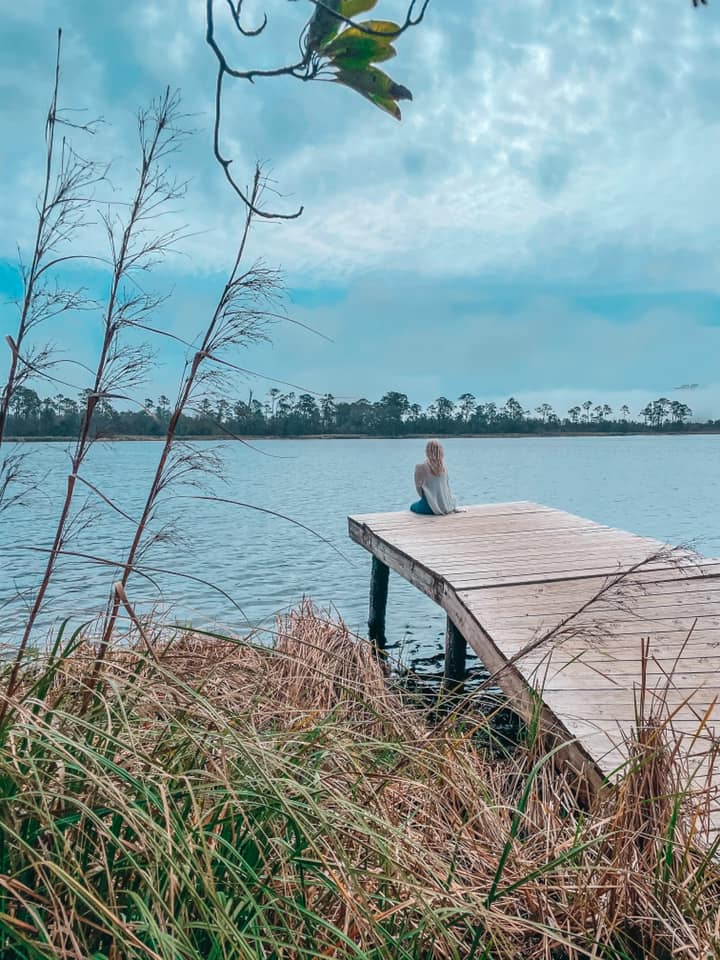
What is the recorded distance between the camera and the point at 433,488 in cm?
1055

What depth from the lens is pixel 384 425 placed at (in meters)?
52.4

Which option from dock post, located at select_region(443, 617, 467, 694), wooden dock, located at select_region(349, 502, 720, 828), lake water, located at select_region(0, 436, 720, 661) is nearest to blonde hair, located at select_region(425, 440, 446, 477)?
wooden dock, located at select_region(349, 502, 720, 828)

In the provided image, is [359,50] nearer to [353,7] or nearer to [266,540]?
[353,7]

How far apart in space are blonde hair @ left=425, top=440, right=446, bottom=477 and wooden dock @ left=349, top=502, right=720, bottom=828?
633 millimetres

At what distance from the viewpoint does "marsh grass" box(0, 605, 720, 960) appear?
4.57 ft

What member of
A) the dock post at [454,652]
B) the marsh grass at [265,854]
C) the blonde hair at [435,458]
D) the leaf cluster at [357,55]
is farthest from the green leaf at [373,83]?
the blonde hair at [435,458]

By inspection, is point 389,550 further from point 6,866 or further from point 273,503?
point 273,503

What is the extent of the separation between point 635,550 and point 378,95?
275 inches

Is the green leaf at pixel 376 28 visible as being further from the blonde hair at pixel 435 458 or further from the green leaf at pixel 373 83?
the blonde hair at pixel 435 458

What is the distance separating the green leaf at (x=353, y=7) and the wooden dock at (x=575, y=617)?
158 cm

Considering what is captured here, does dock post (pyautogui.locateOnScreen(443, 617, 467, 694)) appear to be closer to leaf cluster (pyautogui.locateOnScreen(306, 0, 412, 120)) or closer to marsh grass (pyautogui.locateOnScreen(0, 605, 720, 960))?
marsh grass (pyautogui.locateOnScreen(0, 605, 720, 960))

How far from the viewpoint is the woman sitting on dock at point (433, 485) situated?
1027cm

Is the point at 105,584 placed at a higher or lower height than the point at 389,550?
lower

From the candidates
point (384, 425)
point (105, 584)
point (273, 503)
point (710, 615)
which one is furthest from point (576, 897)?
point (384, 425)
